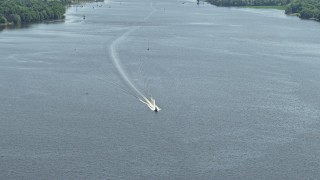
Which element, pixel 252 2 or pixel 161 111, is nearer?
pixel 161 111

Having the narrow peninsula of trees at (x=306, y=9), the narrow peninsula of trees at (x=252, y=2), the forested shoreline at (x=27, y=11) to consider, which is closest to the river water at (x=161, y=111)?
the forested shoreline at (x=27, y=11)

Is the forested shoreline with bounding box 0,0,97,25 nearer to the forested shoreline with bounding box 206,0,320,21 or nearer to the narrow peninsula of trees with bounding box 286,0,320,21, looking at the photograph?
the narrow peninsula of trees with bounding box 286,0,320,21

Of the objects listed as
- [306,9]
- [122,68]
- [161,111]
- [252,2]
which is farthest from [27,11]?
[252,2]

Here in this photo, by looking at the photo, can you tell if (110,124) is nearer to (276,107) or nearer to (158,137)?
(158,137)

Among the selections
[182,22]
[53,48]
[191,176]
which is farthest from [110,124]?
[182,22]

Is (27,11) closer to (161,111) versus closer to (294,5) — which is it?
(161,111)
